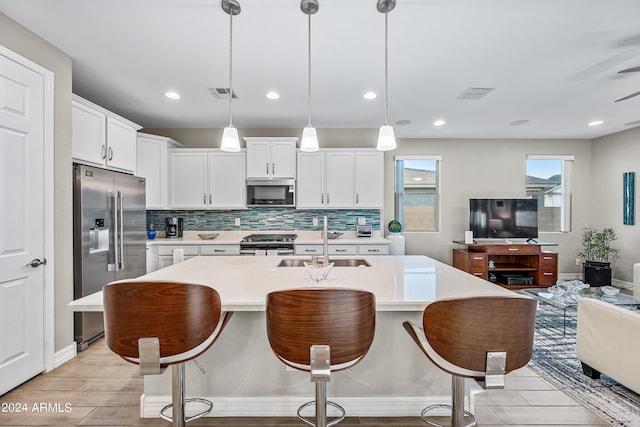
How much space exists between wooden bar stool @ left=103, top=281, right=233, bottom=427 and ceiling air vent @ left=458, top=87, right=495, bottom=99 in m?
3.38

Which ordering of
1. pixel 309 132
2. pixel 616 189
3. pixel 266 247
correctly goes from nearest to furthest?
pixel 309 132
pixel 266 247
pixel 616 189

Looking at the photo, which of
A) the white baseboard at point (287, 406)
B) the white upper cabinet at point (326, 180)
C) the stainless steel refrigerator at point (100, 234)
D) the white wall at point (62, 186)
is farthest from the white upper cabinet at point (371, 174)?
the white wall at point (62, 186)

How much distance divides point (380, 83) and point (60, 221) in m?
3.07

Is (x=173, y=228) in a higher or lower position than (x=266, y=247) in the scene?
higher

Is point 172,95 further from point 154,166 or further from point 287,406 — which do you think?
point 287,406

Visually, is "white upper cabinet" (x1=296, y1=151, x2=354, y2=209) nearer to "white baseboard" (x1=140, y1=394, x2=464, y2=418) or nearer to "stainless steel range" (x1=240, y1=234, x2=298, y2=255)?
"stainless steel range" (x1=240, y1=234, x2=298, y2=255)

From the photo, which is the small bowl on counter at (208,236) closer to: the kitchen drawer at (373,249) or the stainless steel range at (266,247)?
the stainless steel range at (266,247)

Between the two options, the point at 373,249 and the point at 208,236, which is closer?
the point at 373,249

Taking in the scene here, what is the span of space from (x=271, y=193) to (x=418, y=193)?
2.57m

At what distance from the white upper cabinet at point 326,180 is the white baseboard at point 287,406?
307 cm

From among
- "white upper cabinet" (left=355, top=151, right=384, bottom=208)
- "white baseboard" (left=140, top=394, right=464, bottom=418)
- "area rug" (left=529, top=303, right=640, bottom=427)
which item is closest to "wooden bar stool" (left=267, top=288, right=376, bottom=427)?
"white baseboard" (left=140, top=394, right=464, bottom=418)

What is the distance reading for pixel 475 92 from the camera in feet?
11.6

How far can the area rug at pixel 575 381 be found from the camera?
2.00 metres

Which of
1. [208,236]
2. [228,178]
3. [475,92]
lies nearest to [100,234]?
[208,236]
